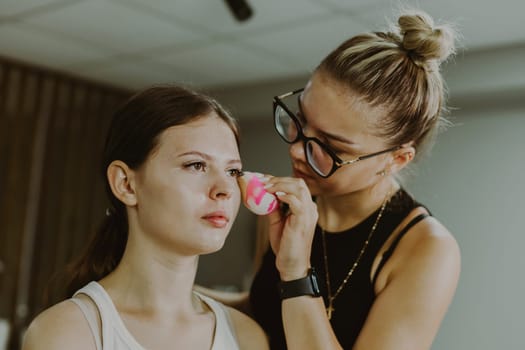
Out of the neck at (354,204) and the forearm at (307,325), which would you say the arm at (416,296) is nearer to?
the forearm at (307,325)

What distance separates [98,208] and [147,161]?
4.81m

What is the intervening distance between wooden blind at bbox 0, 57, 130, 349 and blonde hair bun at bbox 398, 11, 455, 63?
13.6ft

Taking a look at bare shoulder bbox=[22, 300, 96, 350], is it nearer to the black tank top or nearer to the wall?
the black tank top

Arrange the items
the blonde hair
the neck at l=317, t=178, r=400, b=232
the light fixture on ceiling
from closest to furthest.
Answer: the blonde hair < the neck at l=317, t=178, r=400, b=232 < the light fixture on ceiling

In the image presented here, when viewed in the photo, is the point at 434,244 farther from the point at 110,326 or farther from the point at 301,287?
the point at 110,326

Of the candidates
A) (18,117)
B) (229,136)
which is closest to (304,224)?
(229,136)

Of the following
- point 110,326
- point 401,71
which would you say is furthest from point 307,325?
point 401,71

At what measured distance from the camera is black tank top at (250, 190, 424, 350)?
1721 millimetres

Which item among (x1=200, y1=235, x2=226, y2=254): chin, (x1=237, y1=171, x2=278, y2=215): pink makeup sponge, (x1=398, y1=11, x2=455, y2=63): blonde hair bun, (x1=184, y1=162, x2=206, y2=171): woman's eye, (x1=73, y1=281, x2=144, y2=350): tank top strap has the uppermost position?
(x1=398, y1=11, x2=455, y2=63): blonde hair bun

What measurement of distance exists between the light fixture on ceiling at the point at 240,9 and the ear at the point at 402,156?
74.0 inches

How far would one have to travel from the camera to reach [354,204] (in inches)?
72.7

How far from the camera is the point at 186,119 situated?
1502 mm

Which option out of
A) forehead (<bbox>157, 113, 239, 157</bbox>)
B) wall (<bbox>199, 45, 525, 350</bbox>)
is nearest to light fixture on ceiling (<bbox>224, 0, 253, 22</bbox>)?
wall (<bbox>199, 45, 525, 350</bbox>)

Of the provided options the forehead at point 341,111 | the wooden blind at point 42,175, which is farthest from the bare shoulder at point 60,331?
the wooden blind at point 42,175
